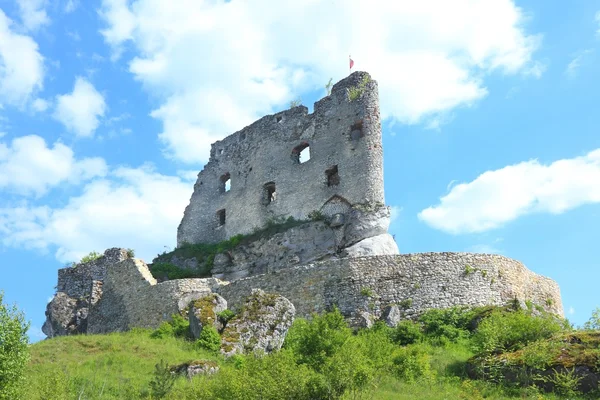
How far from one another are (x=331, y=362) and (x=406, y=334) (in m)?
8.67

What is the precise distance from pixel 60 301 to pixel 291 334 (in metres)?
18.8

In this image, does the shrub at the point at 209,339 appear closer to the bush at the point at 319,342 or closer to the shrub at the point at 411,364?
the bush at the point at 319,342

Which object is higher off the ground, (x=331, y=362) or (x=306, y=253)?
(x=306, y=253)

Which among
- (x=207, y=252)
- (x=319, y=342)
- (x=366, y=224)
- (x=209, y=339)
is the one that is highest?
(x=207, y=252)

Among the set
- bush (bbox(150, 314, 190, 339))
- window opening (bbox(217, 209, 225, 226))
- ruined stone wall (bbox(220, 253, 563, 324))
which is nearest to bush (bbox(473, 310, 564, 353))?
ruined stone wall (bbox(220, 253, 563, 324))

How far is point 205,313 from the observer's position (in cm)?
2577

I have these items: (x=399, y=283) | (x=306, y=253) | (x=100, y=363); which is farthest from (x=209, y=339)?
(x=306, y=253)

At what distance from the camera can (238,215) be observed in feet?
147

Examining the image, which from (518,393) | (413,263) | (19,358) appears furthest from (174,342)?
(518,393)

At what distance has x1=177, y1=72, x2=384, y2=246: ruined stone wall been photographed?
3941 centimetres

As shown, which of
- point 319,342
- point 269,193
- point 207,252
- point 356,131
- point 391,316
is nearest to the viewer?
point 319,342

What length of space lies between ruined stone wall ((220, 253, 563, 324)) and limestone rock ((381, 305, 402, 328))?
313 millimetres

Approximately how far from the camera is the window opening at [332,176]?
40.3 metres

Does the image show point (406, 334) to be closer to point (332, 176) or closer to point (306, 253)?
point (306, 253)
